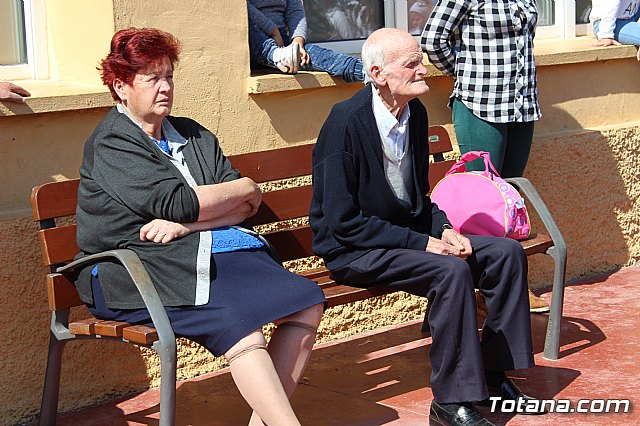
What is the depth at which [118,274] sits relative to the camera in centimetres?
378

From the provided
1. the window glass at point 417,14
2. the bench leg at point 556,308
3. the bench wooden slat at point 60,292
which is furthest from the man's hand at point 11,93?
the window glass at point 417,14

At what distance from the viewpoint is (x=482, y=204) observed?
15.4ft

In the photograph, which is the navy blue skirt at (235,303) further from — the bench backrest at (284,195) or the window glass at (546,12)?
the window glass at (546,12)

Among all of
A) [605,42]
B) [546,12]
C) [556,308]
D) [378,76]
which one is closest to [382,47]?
[378,76]

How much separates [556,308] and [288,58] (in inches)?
63.1

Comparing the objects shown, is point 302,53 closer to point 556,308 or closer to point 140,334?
point 556,308

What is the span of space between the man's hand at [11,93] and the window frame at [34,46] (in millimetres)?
507

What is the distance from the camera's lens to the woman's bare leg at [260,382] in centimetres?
357

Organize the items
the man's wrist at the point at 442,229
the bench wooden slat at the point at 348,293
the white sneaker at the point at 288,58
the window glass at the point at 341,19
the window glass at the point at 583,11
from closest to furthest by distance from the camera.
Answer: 1. the bench wooden slat at the point at 348,293
2. the man's wrist at the point at 442,229
3. the white sneaker at the point at 288,58
4. the window glass at the point at 341,19
5. the window glass at the point at 583,11

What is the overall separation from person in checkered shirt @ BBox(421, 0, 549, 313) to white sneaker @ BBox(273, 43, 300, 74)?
0.65 meters

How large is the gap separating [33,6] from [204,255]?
1571 millimetres

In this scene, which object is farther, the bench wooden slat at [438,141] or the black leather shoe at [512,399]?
the bench wooden slat at [438,141]

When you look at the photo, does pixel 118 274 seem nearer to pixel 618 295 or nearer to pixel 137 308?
pixel 137 308

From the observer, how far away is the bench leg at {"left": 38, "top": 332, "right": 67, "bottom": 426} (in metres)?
4.02
